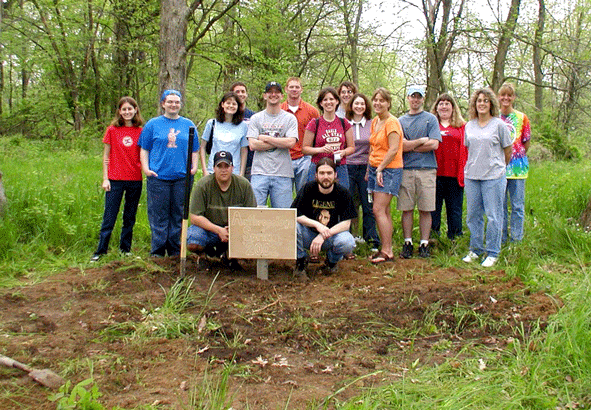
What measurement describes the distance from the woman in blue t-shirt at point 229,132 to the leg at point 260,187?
0.81ft

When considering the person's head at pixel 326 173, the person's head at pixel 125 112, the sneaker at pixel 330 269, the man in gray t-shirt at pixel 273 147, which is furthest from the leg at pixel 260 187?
the person's head at pixel 125 112

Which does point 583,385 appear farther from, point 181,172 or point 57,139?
point 57,139

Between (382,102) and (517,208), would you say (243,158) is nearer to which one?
(382,102)

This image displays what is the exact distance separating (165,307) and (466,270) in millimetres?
3039

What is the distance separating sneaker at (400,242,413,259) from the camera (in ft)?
19.8

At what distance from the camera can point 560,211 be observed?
726 centimetres

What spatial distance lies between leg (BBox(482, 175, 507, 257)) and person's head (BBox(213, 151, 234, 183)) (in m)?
2.71

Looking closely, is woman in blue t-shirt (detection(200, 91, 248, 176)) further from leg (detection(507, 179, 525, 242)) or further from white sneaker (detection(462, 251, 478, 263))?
leg (detection(507, 179, 525, 242))

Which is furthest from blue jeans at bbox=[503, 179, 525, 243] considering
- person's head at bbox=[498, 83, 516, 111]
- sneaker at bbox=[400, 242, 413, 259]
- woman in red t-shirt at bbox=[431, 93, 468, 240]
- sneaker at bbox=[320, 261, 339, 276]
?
sneaker at bbox=[320, 261, 339, 276]

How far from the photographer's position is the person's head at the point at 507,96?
234 inches

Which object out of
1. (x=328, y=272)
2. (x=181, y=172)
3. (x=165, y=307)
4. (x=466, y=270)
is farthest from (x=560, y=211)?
(x=165, y=307)

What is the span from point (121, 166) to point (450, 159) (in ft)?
12.4

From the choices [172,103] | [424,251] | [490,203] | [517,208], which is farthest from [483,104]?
[172,103]

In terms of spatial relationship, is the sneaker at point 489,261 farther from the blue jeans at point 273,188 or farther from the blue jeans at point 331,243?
the blue jeans at point 273,188
